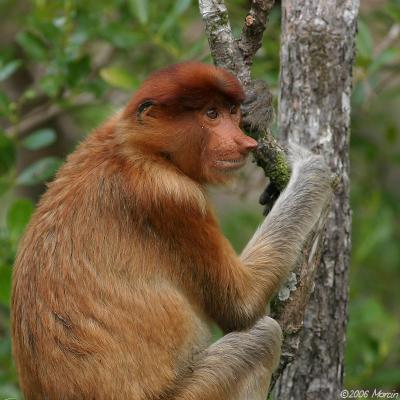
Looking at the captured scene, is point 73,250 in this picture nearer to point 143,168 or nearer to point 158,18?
point 143,168

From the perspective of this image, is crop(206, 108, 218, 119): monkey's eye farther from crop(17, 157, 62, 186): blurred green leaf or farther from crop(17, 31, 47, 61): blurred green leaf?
crop(17, 31, 47, 61): blurred green leaf

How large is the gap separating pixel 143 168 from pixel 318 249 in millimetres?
1358

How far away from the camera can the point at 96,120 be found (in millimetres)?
9297

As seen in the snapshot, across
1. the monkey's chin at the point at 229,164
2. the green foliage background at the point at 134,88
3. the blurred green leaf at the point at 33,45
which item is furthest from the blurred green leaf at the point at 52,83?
the monkey's chin at the point at 229,164

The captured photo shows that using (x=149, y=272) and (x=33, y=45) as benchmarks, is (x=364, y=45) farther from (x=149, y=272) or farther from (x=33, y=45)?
(x=149, y=272)

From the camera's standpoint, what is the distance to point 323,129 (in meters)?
6.39

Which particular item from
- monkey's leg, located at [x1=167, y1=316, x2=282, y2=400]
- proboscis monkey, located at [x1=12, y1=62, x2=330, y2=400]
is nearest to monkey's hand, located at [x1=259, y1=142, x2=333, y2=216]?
proboscis monkey, located at [x1=12, y1=62, x2=330, y2=400]

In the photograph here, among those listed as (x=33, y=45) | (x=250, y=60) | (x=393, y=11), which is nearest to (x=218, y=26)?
(x=250, y=60)

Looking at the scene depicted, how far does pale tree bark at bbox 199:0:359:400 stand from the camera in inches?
247

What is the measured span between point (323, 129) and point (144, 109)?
139cm

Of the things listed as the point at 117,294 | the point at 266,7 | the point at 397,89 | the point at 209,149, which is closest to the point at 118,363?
the point at 117,294

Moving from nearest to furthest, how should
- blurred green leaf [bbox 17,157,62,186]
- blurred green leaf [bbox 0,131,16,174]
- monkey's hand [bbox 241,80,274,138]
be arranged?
monkey's hand [bbox 241,80,274,138] → blurred green leaf [bbox 0,131,16,174] → blurred green leaf [bbox 17,157,62,186]

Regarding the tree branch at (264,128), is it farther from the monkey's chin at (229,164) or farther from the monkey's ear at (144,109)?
the monkey's ear at (144,109)

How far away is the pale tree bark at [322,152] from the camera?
6.29 meters
